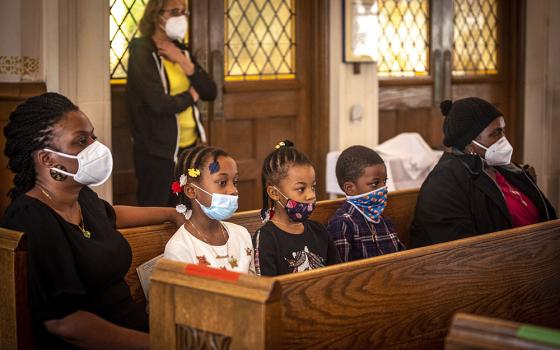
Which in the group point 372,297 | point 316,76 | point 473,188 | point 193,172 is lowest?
point 372,297

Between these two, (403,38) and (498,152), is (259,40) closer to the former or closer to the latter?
(403,38)

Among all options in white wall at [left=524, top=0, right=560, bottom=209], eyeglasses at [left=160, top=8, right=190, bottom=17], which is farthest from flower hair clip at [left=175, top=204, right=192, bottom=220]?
white wall at [left=524, top=0, right=560, bottom=209]

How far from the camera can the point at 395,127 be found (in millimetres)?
7246

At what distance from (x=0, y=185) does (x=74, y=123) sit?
73.6 inches

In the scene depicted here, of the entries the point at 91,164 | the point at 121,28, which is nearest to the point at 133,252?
the point at 91,164

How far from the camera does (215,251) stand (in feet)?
10.5

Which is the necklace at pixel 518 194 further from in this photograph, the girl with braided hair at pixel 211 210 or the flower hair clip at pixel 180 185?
the flower hair clip at pixel 180 185

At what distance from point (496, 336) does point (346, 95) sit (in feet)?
15.0

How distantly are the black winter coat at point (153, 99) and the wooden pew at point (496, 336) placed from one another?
11.1ft

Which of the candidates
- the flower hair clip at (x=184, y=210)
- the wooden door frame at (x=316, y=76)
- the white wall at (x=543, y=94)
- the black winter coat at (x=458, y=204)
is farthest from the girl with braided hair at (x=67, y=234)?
the white wall at (x=543, y=94)

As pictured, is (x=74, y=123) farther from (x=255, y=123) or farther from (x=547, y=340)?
(x=255, y=123)

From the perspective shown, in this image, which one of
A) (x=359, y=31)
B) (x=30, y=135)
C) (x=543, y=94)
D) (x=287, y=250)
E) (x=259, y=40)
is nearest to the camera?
(x=30, y=135)

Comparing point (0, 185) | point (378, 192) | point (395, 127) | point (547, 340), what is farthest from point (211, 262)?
point (395, 127)

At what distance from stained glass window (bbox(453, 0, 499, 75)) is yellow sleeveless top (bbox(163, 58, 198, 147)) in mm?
3008
